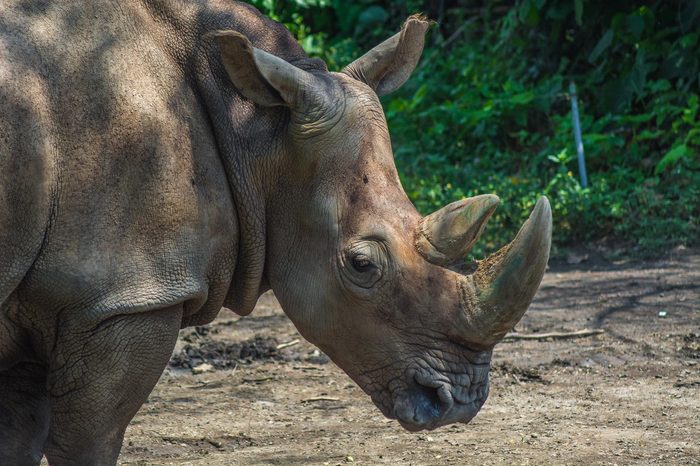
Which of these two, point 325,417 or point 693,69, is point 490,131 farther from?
point 325,417

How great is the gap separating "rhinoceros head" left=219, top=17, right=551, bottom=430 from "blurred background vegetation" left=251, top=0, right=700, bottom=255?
5.12m

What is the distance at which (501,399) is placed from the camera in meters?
6.53

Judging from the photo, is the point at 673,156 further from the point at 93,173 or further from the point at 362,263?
the point at 93,173

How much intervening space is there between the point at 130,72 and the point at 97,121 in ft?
0.76

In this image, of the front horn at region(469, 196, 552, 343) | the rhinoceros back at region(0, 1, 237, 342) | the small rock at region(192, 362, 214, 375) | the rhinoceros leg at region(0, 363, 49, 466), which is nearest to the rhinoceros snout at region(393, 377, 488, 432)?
the front horn at region(469, 196, 552, 343)

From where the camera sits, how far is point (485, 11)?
13.1 meters

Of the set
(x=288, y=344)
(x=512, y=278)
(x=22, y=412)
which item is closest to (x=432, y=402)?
(x=512, y=278)

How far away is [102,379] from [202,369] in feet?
9.86

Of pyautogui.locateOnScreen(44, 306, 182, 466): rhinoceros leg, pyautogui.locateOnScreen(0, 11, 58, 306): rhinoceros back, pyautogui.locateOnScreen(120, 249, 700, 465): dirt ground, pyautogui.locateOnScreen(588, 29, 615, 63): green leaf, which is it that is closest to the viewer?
pyautogui.locateOnScreen(0, 11, 58, 306): rhinoceros back

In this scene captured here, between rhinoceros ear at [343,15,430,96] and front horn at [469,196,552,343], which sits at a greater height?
rhinoceros ear at [343,15,430,96]

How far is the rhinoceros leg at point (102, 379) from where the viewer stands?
4141 millimetres

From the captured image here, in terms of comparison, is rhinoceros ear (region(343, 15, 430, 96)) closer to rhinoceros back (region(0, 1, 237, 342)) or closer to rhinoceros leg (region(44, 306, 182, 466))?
rhinoceros back (region(0, 1, 237, 342))

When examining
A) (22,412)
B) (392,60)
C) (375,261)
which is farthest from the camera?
(392,60)

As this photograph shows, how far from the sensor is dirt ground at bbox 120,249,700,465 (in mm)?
5652
